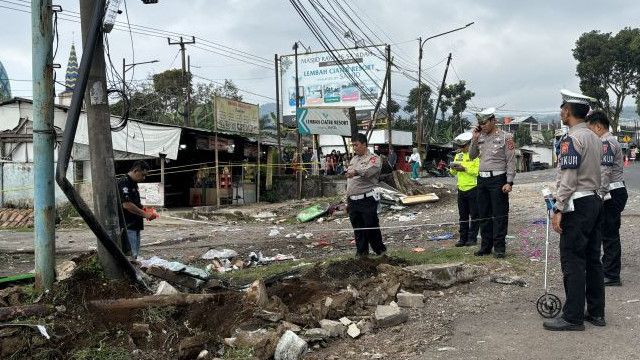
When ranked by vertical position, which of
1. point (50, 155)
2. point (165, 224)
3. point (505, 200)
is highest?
point (50, 155)

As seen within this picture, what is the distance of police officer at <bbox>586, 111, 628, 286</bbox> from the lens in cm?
582

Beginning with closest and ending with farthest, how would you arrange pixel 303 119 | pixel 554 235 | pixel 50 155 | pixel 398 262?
pixel 50 155
pixel 398 262
pixel 554 235
pixel 303 119

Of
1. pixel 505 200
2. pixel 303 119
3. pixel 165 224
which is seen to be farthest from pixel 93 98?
pixel 303 119

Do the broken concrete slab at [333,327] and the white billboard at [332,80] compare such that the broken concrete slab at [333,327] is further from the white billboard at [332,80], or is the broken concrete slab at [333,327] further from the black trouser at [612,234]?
the white billboard at [332,80]

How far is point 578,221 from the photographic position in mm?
4402

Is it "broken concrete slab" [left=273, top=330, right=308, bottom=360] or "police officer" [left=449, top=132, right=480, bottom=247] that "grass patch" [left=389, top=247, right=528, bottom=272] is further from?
"broken concrete slab" [left=273, top=330, right=308, bottom=360]

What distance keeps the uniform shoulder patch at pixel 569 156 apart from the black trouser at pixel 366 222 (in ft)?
9.92

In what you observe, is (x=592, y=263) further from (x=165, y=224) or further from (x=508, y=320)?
(x=165, y=224)

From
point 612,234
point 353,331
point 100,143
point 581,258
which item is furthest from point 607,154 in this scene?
point 100,143

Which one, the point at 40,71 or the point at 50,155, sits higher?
the point at 40,71

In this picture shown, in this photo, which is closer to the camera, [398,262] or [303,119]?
[398,262]

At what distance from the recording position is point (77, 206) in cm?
429

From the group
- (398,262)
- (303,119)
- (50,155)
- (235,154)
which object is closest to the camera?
(50,155)

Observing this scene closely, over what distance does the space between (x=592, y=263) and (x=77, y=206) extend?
13.3 ft
